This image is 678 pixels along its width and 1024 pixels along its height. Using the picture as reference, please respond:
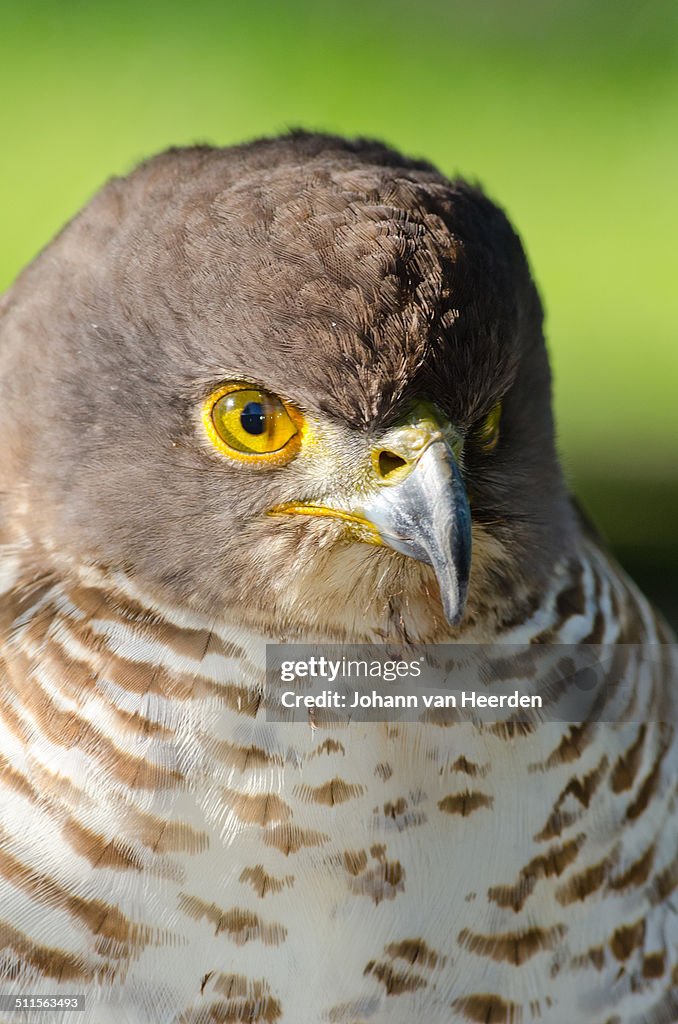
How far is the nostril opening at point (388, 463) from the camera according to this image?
209 cm

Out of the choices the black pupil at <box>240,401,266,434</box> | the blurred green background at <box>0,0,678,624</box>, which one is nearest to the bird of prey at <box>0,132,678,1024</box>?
the black pupil at <box>240,401,266,434</box>

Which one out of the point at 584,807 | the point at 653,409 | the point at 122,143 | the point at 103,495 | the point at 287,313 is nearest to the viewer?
the point at 287,313

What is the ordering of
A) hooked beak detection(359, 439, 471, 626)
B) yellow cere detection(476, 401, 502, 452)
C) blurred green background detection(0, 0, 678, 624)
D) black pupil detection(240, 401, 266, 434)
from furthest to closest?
blurred green background detection(0, 0, 678, 624), yellow cere detection(476, 401, 502, 452), black pupil detection(240, 401, 266, 434), hooked beak detection(359, 439, 471, 626)

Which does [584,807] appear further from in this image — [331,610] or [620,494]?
[620,494]

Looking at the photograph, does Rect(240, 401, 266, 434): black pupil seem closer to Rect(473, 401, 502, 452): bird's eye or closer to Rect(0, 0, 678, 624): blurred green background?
Rect(473, 401, 502, 452): bird's eye

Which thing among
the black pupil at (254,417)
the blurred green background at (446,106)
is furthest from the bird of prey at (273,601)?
the blurred green background at (446,106)

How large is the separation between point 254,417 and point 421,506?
0.30 m

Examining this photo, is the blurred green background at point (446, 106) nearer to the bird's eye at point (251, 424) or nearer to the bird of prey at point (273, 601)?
the bird of prey at point (273, 601)

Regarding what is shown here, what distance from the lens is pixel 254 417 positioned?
211 cm

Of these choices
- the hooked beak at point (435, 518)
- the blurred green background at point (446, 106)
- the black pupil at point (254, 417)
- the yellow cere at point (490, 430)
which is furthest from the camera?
the blurred green background at point (446, 106)

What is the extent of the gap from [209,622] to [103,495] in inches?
10.5

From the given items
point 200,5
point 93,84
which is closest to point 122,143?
point 93,84

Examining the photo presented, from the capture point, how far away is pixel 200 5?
6.99 meters

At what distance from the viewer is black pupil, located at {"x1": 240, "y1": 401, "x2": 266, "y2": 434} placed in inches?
83.1
